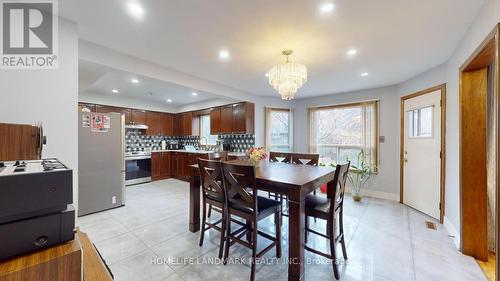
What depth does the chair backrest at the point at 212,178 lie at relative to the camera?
1.95 m

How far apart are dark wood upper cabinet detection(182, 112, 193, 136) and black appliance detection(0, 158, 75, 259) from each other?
5367 mm

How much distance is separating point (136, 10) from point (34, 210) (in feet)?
5.64

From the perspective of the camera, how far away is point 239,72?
3.19 meters

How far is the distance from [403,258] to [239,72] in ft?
10.4

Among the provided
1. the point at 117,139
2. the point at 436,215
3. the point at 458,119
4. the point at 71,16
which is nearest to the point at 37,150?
the point at 71,16

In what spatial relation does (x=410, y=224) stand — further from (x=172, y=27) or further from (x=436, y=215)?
(x=172, y=27)

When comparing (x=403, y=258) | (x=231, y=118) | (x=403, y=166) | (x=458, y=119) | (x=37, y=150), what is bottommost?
(x=403, y=258)

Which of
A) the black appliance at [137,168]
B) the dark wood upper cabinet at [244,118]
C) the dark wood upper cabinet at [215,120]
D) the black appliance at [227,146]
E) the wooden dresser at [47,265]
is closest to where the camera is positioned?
the wooden dresser at [47,265]

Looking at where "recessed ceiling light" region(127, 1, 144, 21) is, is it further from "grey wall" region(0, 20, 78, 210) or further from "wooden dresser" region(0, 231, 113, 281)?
"wooden dresser" region(0, 231, 113, 281)

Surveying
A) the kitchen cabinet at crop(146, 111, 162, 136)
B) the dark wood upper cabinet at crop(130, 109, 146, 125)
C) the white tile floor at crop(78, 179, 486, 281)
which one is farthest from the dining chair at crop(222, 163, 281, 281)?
the kitchen cabinet at crop(146, 111, 162, 136)

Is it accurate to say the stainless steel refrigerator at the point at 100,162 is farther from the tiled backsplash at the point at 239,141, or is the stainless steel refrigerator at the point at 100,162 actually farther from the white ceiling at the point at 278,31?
the tiled backsplash at the point at 239,141

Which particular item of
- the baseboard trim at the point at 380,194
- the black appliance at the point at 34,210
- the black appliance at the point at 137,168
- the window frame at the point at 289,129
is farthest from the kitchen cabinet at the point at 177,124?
the black appliance at the point at 34,210

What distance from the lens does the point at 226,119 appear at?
5051 millimetres

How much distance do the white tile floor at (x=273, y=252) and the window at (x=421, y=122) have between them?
1.33m
